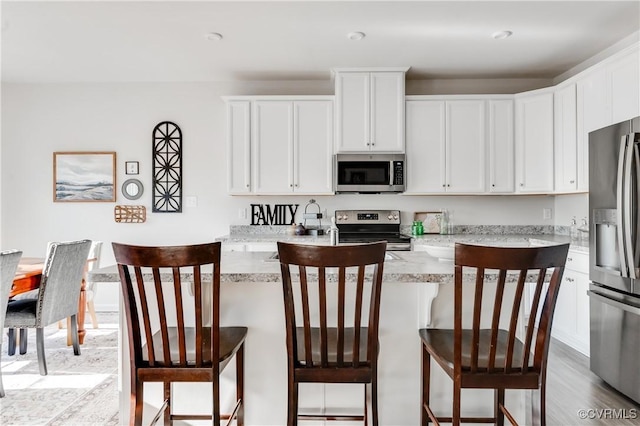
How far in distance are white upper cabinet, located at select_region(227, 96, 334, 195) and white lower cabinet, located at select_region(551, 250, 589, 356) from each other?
2.22 metres

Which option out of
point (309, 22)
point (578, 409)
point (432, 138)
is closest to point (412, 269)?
point (578, 409)

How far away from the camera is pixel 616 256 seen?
7.42 feet

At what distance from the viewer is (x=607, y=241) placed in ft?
7.66

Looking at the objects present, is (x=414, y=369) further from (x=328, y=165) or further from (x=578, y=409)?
(x=328, y=165)

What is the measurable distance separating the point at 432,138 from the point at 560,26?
134 cm

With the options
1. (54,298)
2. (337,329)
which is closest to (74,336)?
(54,298)

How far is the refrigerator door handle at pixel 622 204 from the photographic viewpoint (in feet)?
7.07

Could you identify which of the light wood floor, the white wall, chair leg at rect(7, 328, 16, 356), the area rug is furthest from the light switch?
the light wood floor

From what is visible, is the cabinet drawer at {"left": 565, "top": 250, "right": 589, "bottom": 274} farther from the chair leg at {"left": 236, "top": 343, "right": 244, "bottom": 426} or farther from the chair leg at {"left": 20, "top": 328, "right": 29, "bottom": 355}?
the chair leg at {"left": 20, "top": 328, "right": 29, "bottom": 355}

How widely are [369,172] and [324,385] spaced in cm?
240

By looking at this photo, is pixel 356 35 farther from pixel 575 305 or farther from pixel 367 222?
pixel 575 305

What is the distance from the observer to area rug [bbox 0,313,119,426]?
2107mm

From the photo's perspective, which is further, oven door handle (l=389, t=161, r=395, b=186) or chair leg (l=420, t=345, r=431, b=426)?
oven door handle (l=389, t=161, r=395, b=186)

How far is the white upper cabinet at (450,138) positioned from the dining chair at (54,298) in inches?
122
